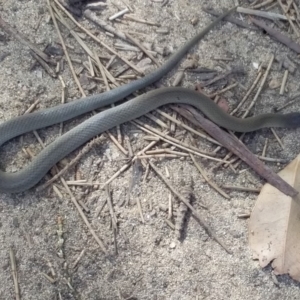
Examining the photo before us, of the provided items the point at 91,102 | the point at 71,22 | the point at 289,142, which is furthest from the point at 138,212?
the point at 71,22

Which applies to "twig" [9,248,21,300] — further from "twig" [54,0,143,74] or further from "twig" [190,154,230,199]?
"twig" [54,0,143,74]

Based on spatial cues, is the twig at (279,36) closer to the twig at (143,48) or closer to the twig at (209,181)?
the twig at (143,48)

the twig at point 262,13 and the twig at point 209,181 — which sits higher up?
the twig at point 262,13

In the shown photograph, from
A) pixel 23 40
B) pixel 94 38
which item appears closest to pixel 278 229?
pixel 94 38

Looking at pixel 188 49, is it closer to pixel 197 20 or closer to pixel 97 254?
pixel 197 20

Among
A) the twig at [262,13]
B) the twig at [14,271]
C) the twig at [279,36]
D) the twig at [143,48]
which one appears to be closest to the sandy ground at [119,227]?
the twig at [14,271]

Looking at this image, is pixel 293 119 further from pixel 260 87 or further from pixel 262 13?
pixel 262 13

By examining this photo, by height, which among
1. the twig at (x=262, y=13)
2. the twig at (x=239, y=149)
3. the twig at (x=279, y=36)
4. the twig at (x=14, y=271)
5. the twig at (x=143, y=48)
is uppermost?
the twig at (x=262, y=13)
